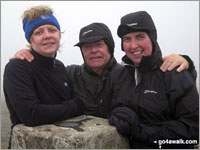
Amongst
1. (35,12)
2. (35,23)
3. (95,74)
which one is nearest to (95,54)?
(95,74)

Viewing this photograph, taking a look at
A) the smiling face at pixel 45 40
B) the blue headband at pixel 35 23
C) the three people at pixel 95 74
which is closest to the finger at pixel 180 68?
the three people at pixel 95 74

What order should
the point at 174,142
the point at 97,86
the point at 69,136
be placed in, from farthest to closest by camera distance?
the point at 97,86 → the point at 174,142 → the point at 69,136

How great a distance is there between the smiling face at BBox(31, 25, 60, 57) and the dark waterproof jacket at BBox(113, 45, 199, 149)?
1.56 meters

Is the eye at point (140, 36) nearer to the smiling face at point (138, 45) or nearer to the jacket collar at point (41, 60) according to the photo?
the smiling face at point (138, 45)

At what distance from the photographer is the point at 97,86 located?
385 centimetres

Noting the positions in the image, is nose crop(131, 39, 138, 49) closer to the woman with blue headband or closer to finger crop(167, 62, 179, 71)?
finger crop(167, 62, 179, 71)

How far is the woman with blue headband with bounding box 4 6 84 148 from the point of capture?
2771mm

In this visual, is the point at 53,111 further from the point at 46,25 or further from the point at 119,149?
the point at 46,25

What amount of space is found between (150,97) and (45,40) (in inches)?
83.7

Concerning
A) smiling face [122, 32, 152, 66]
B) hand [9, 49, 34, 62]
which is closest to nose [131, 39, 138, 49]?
smiling face [122, 32, 152, 66]

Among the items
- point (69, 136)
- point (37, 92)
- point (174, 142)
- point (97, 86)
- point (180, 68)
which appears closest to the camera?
point (69, 136)

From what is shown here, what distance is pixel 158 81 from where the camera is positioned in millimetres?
2906

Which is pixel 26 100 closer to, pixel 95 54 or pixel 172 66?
pixel 95 54

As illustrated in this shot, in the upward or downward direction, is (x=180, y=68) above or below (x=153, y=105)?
above
